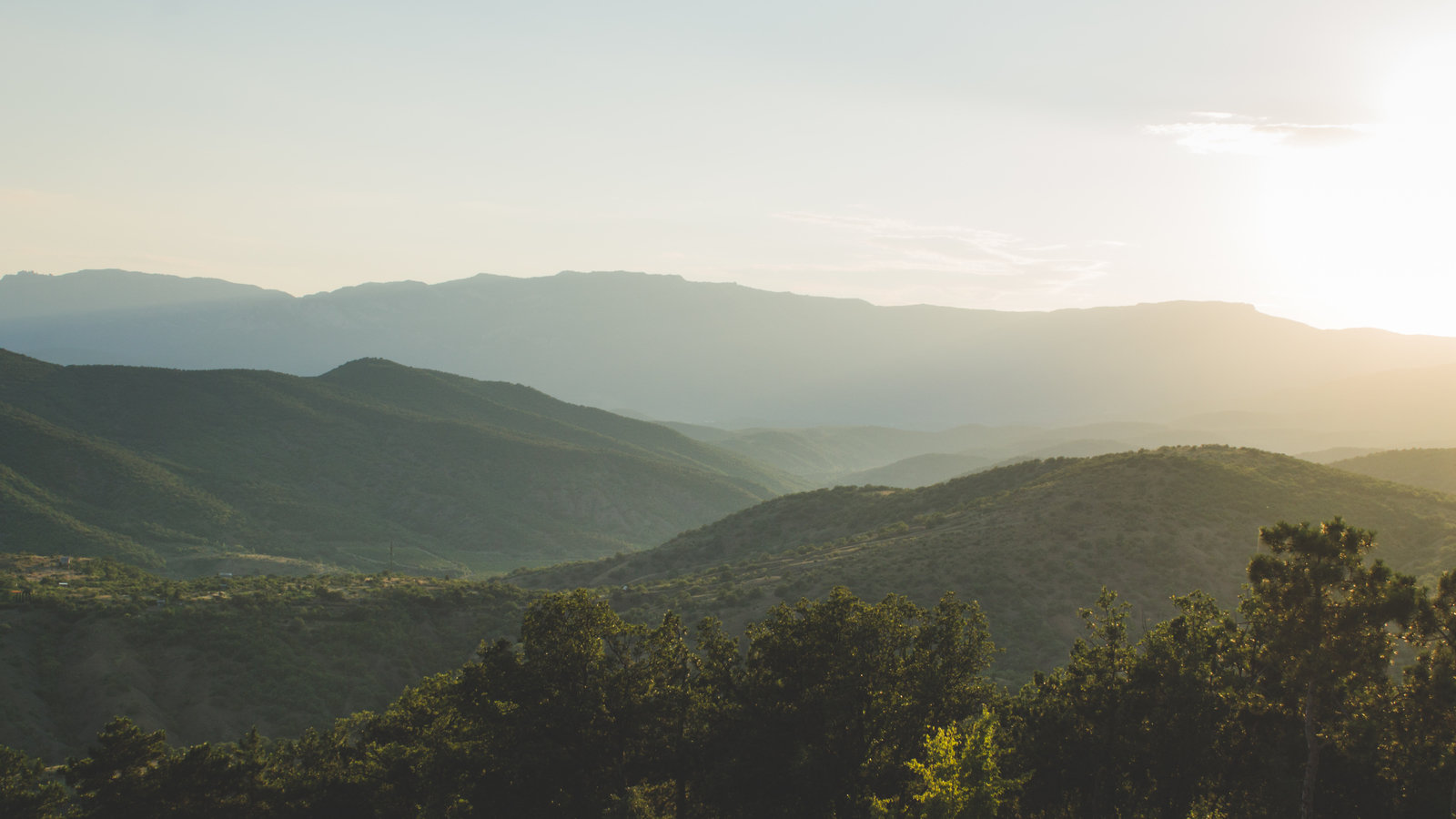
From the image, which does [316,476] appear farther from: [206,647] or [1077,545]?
[1077,545]

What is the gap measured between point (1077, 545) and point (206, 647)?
5118 centimetres

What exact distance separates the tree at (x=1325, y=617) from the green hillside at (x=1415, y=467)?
6516 cm

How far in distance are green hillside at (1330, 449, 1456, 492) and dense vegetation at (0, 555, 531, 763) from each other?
76.9m

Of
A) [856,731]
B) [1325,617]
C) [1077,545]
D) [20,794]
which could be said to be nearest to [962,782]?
[856,731]

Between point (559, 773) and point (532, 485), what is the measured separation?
11948cm

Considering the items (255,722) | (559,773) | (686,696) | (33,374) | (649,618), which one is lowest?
(255,722)

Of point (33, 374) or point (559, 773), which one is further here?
point (33, 374)

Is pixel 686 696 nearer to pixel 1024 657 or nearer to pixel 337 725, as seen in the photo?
pixel 337 725

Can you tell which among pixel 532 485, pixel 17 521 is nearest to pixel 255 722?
pixel 17 521

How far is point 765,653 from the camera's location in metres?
21.5

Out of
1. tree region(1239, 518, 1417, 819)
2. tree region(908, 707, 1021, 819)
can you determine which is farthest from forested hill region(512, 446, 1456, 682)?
tree region(908, 707, 1021, 819)

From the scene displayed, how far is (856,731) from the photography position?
19969 mm

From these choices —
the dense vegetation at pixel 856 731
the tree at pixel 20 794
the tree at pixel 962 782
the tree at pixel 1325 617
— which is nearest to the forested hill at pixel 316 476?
the tree at pixel 20 794

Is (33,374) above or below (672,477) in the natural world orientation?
above
